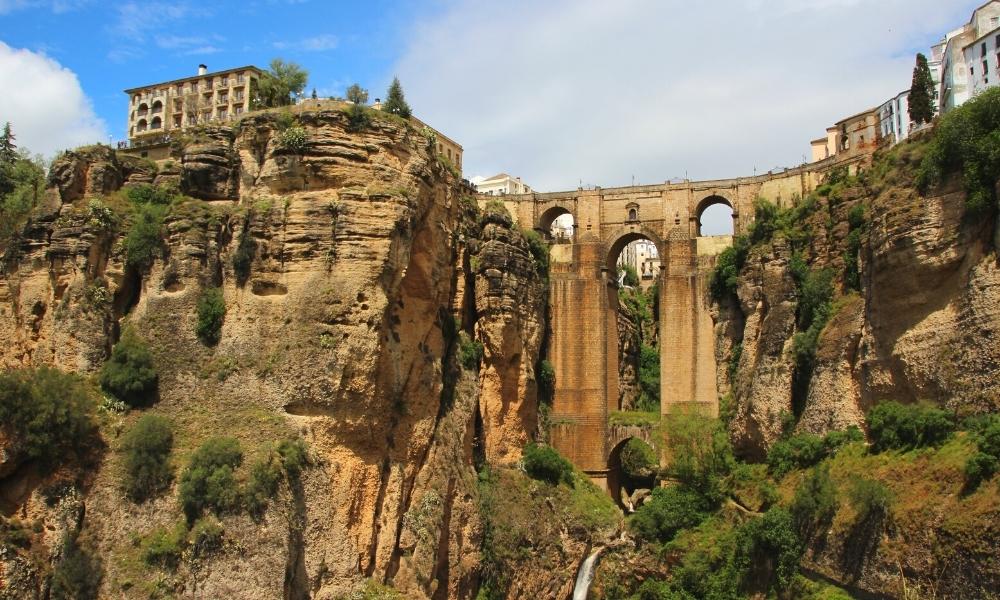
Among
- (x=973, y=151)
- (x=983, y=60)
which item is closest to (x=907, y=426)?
(x=973, y=151)

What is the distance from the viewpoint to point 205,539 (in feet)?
90.1

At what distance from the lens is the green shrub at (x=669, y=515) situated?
41094 millimetres

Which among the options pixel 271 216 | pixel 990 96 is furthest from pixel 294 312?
pixel 990 96

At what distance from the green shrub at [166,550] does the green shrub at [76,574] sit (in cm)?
138

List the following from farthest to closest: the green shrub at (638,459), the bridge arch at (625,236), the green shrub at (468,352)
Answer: the bridge arch at (625,236) < the green shrub at (638,459) < the green shrub at (468,352)

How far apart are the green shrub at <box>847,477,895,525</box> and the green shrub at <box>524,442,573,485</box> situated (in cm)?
1436

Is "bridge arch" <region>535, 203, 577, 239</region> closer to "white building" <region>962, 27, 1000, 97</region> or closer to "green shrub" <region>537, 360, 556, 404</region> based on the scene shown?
"green shrub" <region>537, 360, 556, 404</region>

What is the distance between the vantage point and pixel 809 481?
36156 mm

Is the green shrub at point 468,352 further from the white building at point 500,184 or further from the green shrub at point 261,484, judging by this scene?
the white building at point 500,184

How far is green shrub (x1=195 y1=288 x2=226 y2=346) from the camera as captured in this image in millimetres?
32250

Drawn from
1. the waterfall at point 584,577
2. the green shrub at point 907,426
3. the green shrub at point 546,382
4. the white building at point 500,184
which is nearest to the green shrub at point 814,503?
the green shrub at point 907,426

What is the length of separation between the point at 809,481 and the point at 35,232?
94.2 ft

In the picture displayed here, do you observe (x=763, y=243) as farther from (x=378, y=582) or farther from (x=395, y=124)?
(x=378, y=582)

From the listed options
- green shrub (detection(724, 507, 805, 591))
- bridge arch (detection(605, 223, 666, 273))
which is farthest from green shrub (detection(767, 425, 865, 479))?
bridge arch (detection(605, 223, 666, 273))
